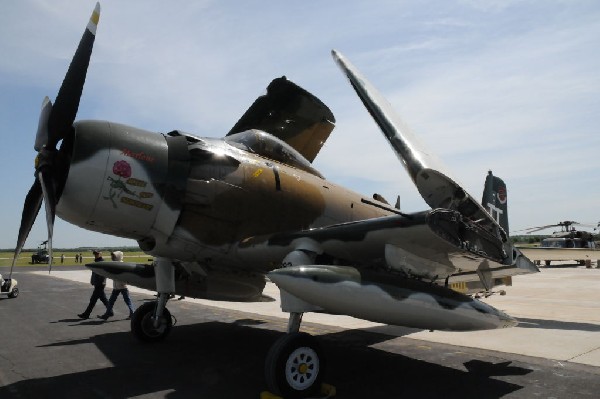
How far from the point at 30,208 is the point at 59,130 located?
59.6 inches

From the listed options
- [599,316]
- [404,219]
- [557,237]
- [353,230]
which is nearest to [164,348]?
[353,230]

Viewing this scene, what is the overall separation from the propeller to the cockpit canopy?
7.00 feet

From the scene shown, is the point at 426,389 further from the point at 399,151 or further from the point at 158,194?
the point at 158,194

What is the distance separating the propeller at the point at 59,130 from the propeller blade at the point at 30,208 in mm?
579

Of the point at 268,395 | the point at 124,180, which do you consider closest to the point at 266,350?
the point at 268,395

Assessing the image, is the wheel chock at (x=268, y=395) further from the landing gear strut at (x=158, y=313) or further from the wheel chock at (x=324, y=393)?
the landing gear strut at (x=158, y=313)

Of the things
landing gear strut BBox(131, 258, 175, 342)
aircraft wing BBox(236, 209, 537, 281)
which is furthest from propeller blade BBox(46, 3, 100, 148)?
landing gear strut BBox(131, 258, 175, 342)

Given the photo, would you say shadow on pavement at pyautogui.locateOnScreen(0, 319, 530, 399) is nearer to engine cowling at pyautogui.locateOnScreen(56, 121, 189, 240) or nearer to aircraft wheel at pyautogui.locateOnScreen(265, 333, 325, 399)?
aircraft wheel at pyautogui.locateOnScreen(265, 333, 325, 399)

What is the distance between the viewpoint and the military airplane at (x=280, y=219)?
5059 mm

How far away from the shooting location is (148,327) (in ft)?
26.8

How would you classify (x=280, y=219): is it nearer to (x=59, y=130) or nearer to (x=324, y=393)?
(x=324, y=393)

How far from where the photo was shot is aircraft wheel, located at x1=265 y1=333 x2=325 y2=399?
4.82 m

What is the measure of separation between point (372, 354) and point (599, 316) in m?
7.29

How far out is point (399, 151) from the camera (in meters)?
5.68
